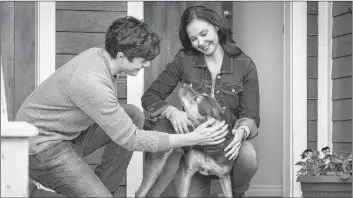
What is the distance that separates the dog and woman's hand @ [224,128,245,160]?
0.03 meters

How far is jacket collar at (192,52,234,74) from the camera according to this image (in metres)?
3.22

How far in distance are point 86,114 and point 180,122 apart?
0.61 m

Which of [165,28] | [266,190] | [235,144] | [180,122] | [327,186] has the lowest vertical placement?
[266,190]

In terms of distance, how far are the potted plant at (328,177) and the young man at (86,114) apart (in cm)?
105

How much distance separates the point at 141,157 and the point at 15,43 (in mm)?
1140

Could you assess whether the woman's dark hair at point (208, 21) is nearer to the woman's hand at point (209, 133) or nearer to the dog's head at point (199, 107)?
the dog's head at point (199, 107)

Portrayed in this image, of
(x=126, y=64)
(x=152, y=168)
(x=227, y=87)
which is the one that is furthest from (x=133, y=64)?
(x=227, y=87)

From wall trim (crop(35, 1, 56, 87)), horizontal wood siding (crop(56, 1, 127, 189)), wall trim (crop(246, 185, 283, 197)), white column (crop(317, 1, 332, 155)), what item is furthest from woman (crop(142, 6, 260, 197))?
wall trim (crop(246, 185, 283, 197))

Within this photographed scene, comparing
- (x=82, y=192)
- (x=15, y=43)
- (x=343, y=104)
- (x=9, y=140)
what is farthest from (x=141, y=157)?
(x=9, y=140)

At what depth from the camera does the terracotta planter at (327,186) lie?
3.39 m

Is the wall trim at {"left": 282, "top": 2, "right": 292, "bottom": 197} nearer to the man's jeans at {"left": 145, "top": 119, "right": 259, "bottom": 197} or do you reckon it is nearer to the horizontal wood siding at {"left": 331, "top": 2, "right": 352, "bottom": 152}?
the horizontal wood siding at {"left": 331, "top": 2, "right": 352, "bottom": 152}

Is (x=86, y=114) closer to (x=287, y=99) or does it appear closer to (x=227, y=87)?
(x=227, y=87)

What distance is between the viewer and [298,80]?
13.9ft

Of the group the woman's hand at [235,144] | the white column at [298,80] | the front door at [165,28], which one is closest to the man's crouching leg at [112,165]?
the woman's hand at [235,144]
